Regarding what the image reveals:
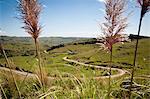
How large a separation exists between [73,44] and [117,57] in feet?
53.3

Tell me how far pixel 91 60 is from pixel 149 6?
39.6 meters

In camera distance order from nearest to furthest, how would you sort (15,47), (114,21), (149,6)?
1. (149,6)
2. (114,21)
3. (15,47)

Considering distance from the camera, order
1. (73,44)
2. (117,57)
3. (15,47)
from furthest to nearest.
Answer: (73,44)
(15,47)
(117,57)

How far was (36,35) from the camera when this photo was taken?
5.55 feet

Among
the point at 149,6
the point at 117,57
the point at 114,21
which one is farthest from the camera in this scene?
the point at 117,57

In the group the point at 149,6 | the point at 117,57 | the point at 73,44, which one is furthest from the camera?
the point at 73,44

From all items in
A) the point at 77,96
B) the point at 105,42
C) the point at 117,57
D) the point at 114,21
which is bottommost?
the point at 117,57

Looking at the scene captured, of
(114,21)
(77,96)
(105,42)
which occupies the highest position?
(114,21)

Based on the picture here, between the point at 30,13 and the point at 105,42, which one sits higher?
the point at 30,13

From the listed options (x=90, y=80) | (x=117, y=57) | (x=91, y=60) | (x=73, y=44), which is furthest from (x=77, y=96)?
(x=73, y=44)

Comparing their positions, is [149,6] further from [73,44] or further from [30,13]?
[73,44]

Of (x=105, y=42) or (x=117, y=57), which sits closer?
(x=105, y=42)

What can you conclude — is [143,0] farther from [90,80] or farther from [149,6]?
[90,80]

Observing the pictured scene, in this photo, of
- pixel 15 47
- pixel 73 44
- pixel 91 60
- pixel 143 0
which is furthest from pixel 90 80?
pixel 73 44
